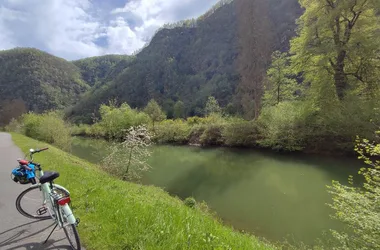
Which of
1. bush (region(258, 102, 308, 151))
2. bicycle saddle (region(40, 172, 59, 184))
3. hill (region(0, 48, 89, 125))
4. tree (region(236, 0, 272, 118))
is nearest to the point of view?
bicycle saddle (region(40, 172, 59, 184))

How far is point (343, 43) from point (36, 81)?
150215 mm

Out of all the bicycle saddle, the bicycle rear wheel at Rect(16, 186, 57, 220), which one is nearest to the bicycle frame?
the bicycle saddle

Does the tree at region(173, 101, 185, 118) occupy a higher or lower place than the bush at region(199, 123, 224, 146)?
lower

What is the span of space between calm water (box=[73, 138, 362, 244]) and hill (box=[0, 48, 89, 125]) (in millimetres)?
114015

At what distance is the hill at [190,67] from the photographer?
116219mm

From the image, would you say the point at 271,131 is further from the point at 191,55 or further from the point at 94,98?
the point at 191,55

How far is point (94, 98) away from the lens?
142 metres

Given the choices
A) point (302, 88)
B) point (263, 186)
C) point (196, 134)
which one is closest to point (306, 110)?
point (302, 88)

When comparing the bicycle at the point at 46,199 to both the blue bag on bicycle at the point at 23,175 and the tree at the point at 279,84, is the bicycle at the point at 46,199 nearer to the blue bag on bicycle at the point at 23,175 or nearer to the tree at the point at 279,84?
the blue bag on bicycle at the point at 23,175

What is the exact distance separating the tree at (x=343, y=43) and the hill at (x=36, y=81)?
390ft

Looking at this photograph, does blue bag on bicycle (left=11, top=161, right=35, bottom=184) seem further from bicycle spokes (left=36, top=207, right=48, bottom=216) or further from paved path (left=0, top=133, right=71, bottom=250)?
paved path (left=0, top=133, right=71, bottom=250)

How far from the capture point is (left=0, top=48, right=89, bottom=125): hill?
124 metres

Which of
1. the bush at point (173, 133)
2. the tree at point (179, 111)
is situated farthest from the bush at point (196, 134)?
the tree at point (179, 111)

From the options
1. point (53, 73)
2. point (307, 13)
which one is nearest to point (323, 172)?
point (307, 13)
